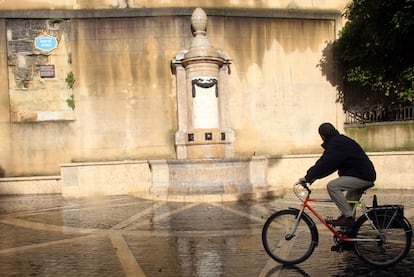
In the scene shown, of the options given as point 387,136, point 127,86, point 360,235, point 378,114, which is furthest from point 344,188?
point 378,114

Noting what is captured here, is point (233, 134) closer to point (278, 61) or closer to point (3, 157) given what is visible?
point (278, 61)

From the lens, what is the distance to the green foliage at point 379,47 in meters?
15.1

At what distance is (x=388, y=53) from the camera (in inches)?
667

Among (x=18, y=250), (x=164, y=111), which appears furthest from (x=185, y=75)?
(x=18, y=250)

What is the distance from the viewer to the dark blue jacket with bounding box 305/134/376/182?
565 cm

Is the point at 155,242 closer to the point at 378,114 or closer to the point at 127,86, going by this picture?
the point at 127,86

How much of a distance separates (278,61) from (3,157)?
38.1 ft

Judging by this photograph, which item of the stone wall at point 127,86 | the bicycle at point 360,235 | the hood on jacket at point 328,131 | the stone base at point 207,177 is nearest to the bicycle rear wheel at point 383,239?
the bicycle at point 360,235

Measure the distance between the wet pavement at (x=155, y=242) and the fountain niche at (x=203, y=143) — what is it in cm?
135

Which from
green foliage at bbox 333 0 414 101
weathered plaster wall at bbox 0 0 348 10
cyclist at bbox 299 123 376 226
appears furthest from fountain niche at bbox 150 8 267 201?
cyclist at bbox 299 123 376 226

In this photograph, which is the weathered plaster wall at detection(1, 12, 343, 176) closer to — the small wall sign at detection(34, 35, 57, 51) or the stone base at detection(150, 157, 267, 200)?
the small wall sign at detection(34, 35, 57, 51)

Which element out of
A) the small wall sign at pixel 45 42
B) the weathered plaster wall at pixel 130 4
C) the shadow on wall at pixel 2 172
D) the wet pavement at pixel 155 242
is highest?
the weathered plaster wall at pixel 130 4

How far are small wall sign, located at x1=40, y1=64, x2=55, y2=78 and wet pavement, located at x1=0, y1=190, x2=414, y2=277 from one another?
6.73 m

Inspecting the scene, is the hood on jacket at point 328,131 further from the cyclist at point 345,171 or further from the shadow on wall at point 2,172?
the shadow on wall at point 2,172
